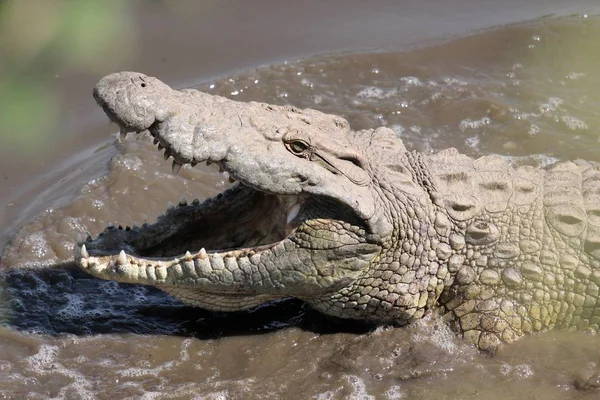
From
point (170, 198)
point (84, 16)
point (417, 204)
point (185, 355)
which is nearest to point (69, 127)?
point (170, 198)

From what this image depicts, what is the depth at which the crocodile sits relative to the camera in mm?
4246

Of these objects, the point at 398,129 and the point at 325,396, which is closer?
the point at 325,396

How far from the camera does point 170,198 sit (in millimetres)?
6344

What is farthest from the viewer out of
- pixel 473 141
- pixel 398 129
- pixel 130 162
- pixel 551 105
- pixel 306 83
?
pixel 306 83

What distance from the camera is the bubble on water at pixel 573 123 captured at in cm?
727

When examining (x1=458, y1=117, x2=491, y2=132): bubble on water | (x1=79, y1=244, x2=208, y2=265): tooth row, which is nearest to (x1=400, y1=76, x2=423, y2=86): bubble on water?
(x1=458, y1=117, x2=491, y2=132): bubble on water

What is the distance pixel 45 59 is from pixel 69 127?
113 centimetres

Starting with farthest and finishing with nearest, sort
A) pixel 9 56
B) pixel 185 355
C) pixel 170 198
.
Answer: pixel 9 56 → pixel 170 198 → pixel 185 355

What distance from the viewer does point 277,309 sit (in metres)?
5.23

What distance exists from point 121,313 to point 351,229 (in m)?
1.79

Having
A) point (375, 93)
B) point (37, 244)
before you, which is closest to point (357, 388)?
point (37, 244)

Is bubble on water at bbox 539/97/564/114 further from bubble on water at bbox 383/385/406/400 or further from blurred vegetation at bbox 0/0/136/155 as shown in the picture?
blurred vegetation at bbox 0/0/136/155

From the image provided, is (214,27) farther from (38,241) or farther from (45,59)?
(38,241)

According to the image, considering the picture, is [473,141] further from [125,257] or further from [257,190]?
[125,257]
